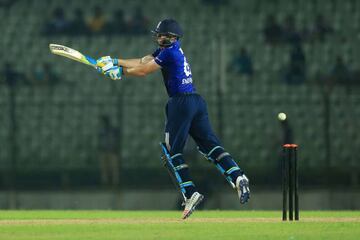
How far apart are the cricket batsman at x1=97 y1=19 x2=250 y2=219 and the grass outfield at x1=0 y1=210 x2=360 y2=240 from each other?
1.37 ft

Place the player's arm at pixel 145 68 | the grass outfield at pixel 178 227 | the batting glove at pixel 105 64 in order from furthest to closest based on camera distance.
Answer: the batting glove at pixel 105 64
the player's arm at pixel 145 68
the grass outfield at pixel 178 227

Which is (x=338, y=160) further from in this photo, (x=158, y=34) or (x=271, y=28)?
(x=158, y=34)

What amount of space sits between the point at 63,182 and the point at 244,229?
8.72m

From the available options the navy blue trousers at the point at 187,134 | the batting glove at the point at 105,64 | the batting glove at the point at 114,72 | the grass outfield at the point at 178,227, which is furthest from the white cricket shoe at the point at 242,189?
the batting glove at the point at 105,64

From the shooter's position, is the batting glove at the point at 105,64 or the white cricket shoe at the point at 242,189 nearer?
the white cricket shoe at the point at 242,189

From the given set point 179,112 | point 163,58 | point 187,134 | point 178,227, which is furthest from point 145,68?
point 178,227

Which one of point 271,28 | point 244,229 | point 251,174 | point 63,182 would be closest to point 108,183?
point 63,182

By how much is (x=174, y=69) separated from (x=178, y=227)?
6.02 ft

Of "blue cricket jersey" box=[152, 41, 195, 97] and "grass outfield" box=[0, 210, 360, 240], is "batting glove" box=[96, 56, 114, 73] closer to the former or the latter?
"blue cricket jersey" box=[152, 41, 195, 97]

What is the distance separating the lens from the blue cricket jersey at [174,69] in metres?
11.7

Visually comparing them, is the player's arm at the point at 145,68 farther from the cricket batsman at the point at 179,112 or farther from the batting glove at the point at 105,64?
the batting glove at the point at 105,64

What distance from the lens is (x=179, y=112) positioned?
11.8 m

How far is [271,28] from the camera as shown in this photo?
23.6 m

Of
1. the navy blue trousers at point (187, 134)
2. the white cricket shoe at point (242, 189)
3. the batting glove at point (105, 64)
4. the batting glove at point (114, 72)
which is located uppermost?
the batting glove at point (105, 64)
